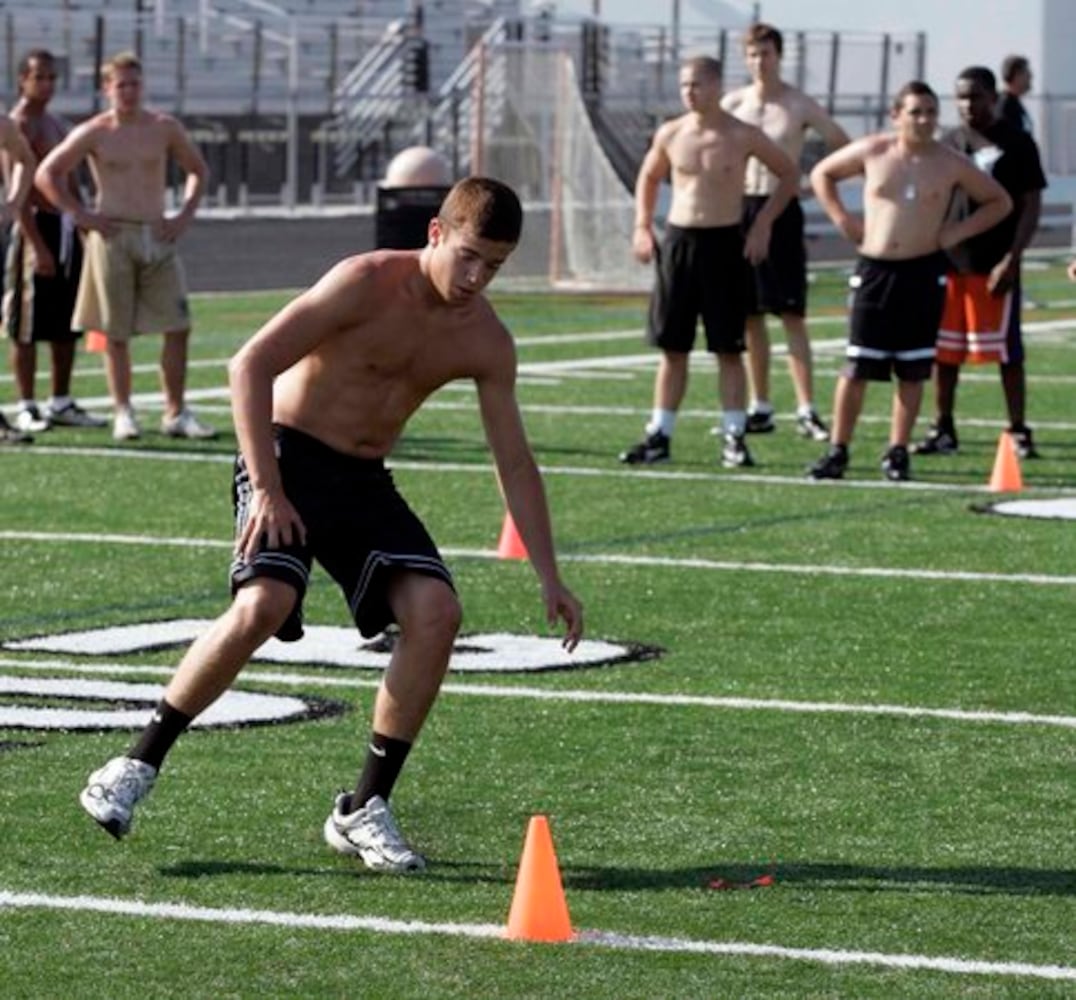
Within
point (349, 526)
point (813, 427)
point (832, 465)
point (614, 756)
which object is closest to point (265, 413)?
point (349, 526)

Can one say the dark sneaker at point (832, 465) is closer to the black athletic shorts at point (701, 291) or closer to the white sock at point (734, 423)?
the white sock at point (734, 423)

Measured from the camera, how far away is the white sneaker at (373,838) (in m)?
7.82

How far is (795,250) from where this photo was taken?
1838 cm

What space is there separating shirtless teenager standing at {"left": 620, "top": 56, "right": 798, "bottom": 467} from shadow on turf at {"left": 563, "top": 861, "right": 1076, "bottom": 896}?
29.4 ft

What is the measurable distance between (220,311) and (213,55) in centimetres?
1879

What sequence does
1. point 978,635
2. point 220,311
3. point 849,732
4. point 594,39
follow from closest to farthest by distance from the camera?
point 849,732 → point 978,635 → point 220,311 → point 594,39

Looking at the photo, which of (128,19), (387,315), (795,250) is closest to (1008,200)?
(795,250)

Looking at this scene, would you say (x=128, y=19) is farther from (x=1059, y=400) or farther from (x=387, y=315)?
(x=387, y=315)

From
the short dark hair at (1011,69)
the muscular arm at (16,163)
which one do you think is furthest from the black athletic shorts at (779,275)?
the muscular arm at (16,163)

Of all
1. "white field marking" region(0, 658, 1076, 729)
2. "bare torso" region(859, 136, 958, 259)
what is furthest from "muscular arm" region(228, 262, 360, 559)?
"bare torso" region(859, 136, 958, 259)

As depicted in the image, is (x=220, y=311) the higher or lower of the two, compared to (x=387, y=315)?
lower

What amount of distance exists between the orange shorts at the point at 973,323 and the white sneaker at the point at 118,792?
390 inches

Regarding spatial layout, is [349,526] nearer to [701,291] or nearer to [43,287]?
[701,291]

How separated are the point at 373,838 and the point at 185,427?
1008 cm
